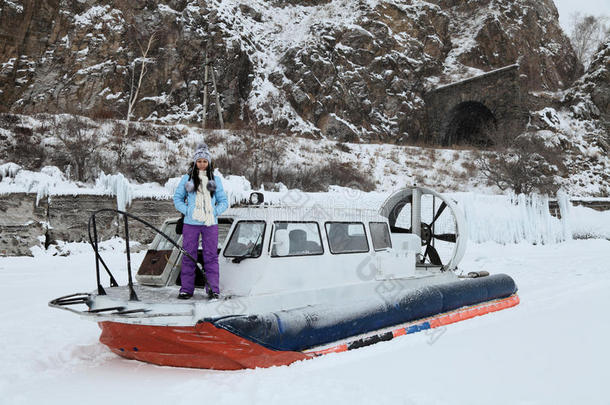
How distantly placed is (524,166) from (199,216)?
57.9 feet

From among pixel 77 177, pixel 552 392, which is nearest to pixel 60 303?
pixel 552 392

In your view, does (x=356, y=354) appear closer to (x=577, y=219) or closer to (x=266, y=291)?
(x=266, y=291)

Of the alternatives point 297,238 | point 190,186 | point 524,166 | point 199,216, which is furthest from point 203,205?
point 524,166

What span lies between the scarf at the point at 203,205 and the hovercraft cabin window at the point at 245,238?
0.64 metres

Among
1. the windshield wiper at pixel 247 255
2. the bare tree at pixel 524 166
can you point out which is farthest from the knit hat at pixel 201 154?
the bare tree at pixel 524 166

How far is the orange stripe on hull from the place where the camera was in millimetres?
4070

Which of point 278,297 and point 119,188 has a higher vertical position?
point 119,188

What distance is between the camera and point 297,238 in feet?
17.0

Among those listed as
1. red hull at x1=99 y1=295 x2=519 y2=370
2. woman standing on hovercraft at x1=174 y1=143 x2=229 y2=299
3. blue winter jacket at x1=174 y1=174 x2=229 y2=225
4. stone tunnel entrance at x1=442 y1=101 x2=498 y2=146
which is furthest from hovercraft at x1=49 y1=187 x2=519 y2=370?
stone tunnel entrance at x1=442 y1=101 x2=498 y2=146

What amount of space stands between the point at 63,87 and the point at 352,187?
15554mm

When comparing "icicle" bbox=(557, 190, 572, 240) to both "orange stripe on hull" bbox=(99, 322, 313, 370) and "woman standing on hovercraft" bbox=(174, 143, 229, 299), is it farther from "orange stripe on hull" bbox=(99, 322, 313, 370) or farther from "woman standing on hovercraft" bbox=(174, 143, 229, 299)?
"woman standing on hovercraft" bbox=(174, 143, 229, 299)

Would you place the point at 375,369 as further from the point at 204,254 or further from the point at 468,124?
the point at 468,124

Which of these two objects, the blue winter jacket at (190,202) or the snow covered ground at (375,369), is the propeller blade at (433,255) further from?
the blue winter jacket at (190,202)

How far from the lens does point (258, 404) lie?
3416mm
